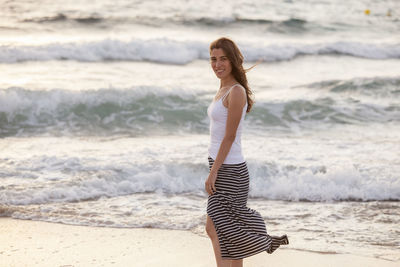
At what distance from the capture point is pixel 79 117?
34.9 ft

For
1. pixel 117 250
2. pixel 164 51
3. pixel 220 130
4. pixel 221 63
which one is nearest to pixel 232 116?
pixel 220 130

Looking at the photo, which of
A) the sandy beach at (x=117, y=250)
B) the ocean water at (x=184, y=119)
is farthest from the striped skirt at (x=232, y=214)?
the ocean water at (x=184, y=119)

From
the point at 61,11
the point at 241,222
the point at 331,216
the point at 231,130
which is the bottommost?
the point at 331,216

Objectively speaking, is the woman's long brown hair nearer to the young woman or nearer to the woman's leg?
the young woman

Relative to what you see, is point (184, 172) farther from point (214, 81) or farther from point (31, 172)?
point (214, 81)

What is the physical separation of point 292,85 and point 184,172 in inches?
282

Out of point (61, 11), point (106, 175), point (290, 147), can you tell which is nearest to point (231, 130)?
point (106, 175)

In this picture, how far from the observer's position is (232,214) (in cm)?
349

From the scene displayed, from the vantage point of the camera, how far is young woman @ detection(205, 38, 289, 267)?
3365 mm

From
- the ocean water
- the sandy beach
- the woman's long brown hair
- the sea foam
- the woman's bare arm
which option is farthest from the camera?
the sea foam

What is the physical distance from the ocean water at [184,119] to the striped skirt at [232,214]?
161 cm

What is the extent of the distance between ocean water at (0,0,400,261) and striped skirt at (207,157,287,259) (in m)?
1.61

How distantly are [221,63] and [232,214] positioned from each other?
0.94 m

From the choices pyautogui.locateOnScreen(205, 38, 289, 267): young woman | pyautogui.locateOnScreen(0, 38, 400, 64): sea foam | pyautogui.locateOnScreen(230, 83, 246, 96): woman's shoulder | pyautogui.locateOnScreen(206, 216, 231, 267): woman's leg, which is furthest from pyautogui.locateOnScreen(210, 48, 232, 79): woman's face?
pyautogui.locateOnScreen(0, 38, 400, 64): sea foam
